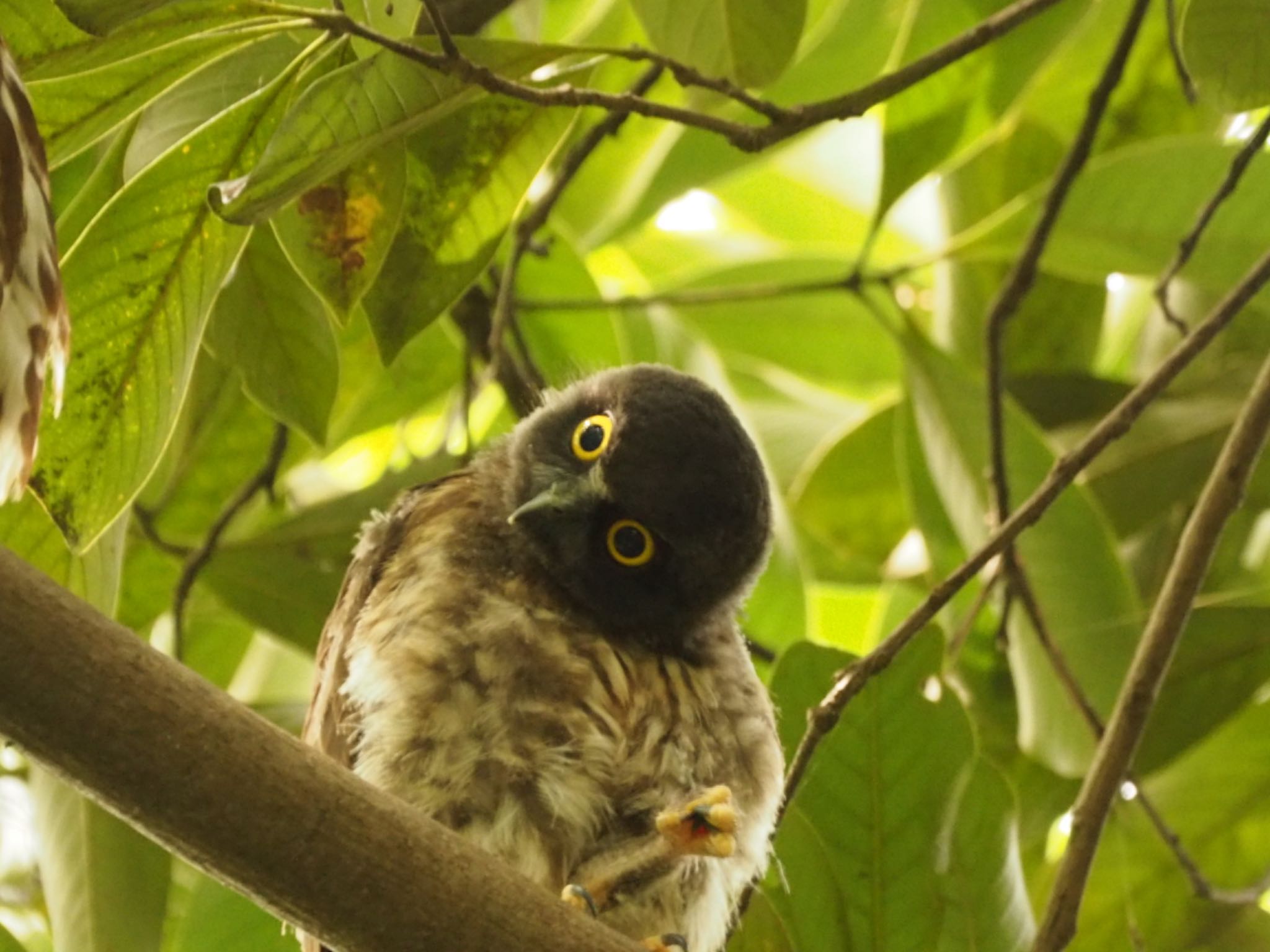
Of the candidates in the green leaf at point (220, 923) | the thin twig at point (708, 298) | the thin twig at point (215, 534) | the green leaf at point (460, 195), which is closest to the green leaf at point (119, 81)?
the green leaf at point (460, 195)

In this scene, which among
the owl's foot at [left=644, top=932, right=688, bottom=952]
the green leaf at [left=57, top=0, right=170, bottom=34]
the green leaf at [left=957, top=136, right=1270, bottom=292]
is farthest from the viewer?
the green leaf at [left=957, top=136, right=1270, bottom=292]

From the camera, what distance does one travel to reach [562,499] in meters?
2.32

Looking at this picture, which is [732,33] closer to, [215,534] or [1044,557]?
[1044,557]

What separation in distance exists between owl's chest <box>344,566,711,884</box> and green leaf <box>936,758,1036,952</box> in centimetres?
34

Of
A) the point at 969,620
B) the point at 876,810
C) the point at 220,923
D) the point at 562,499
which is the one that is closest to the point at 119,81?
the point at 562,499

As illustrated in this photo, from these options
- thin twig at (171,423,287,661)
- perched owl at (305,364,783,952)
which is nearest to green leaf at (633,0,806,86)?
perched owl at (305,364,783,952)

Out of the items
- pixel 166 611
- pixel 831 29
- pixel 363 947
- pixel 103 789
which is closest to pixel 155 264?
pixel 103 789

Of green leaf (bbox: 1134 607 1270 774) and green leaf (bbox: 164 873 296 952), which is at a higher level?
green leaf (bbox: 1134 607 1270 774)

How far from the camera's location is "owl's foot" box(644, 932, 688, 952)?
193 centimetres

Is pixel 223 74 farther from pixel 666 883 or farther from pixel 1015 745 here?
pixel 1015 745

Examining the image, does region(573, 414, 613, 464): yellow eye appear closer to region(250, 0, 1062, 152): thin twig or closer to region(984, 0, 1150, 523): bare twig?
region(250, 0, 1062, 152): thin twig

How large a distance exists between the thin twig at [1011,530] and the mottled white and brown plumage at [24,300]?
1001mm

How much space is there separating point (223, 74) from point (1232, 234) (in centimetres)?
187

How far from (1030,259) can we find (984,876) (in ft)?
3.59
